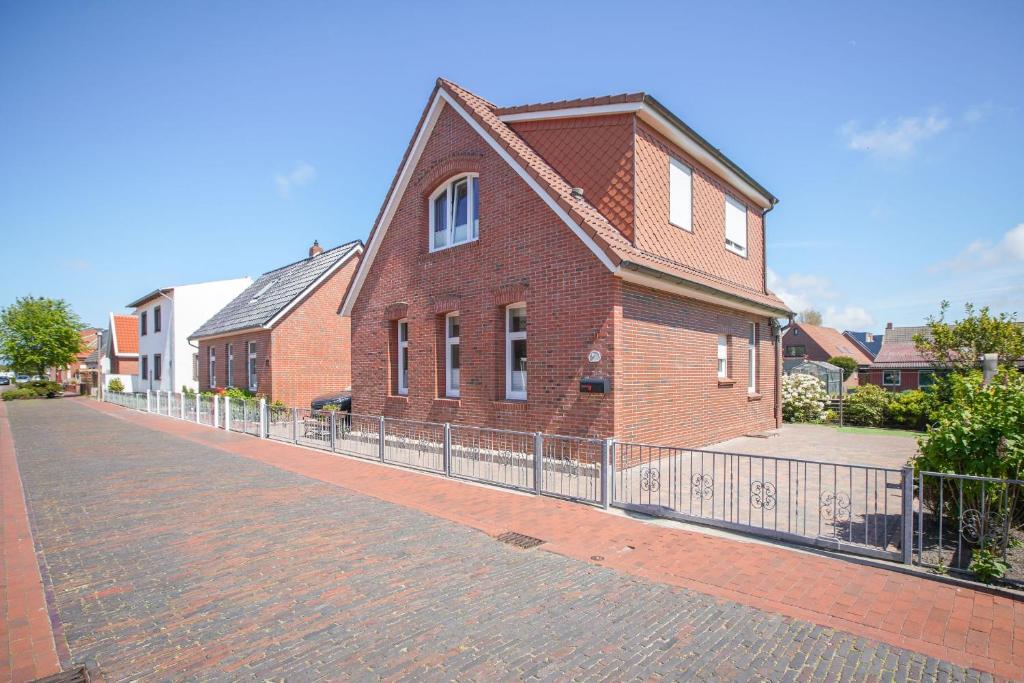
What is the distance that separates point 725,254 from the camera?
1409 cm

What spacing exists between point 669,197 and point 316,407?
1254 cm

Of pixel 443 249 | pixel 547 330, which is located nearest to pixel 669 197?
pixel 547 330

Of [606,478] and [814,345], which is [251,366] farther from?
[814,345]

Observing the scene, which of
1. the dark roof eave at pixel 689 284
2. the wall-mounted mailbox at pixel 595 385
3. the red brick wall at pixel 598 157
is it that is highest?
the red brick wall at pixel 598 157

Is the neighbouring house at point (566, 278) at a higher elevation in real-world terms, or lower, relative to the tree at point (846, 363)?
higher

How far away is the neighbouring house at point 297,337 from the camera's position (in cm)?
2227

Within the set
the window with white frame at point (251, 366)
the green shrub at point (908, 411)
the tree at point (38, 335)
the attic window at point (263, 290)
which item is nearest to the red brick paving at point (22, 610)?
the window with white frame at point (251, 366)

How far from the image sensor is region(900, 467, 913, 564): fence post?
543cm

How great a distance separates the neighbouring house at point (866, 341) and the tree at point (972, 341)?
2155 inches

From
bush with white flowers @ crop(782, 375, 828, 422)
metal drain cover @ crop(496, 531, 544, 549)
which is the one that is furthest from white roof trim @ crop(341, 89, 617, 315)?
bush with white flowers @ crop(782, 375, 828, 422)

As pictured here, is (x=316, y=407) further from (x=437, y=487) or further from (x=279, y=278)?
(x=279, y=278)

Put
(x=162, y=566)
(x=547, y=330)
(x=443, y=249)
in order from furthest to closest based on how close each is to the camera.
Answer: (x=443, y=249) < (x=547, y=330) < (x=162, y=566)

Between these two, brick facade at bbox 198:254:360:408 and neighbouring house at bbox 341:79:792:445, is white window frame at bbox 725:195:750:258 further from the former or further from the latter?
brick facade at bbox 198:254:360:408

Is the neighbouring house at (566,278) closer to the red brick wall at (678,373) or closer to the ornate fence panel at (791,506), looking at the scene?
the red brick wall at (678,373)
